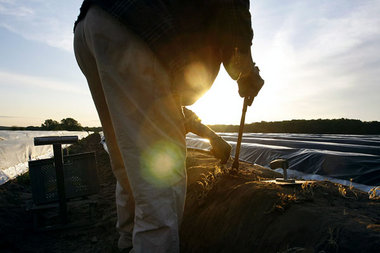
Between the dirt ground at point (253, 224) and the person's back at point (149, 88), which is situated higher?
the person's back at point (149, 88)

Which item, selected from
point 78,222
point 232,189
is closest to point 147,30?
point 232,189

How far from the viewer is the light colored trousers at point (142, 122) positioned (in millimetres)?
982

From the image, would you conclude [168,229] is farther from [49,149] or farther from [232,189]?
[49,149]

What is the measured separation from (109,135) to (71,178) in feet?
6.63

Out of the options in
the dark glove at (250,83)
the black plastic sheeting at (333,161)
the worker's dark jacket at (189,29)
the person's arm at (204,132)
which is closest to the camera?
the worker's dark jacket at (189,29)

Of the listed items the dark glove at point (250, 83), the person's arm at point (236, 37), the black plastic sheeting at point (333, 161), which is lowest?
the black plastic sheeting at point (333, 161)

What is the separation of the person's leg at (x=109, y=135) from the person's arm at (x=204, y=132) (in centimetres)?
52

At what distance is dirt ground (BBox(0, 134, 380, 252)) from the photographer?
100 centimetres

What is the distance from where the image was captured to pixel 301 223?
3.69ft

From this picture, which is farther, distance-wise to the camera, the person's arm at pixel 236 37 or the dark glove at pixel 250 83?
the dark glove at pixel 250 83

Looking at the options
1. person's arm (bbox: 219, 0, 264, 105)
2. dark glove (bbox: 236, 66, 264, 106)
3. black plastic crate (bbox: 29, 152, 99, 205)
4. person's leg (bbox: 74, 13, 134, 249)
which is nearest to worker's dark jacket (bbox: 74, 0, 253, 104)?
person's arm (bbox: 219, 0, 264, 105)

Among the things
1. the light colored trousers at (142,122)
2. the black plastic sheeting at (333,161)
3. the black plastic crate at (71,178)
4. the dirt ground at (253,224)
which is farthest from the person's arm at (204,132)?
the black plastic sheeting at (333,161)

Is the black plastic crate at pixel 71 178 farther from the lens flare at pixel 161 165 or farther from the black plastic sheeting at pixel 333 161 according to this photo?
the black plastic sheeting at pixel 333 161

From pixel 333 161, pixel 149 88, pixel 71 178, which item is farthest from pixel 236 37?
pixel 333 161
